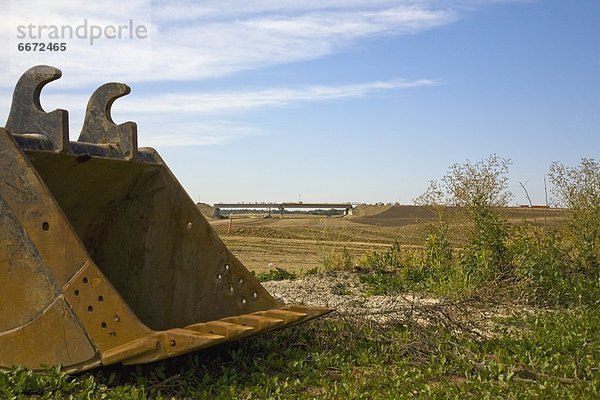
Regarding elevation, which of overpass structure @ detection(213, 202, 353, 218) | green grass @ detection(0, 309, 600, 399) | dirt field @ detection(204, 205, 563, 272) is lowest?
green grass @ detection(0, 309, 600, 399)

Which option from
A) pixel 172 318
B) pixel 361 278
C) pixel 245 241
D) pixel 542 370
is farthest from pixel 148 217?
pixel 245 241

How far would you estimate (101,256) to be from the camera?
551 centimetres

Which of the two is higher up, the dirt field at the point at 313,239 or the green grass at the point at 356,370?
the dirt field at the point at 313,239

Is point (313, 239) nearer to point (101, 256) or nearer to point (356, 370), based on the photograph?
point (101, 256)

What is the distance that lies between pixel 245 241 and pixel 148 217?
48.5 ft

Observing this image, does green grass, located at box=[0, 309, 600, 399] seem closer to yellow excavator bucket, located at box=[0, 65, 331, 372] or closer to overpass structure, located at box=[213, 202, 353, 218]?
yellow excavator bucket, located at box=[0, 65, 331, 372]

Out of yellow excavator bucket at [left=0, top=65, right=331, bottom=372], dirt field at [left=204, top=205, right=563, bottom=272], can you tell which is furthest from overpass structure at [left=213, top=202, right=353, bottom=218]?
yellow excavator bucket at [left=0, top=65, right=331, bottom=372]

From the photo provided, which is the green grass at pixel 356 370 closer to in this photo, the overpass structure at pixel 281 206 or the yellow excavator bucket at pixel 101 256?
the yellow excavator bucket at pixel 101 256

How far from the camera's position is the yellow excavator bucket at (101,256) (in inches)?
159

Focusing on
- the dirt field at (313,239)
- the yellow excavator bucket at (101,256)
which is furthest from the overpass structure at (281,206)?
the yellow excavator bucket at (101,256)

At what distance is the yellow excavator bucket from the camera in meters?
4.04

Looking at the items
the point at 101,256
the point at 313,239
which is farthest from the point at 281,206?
the point at 101,256

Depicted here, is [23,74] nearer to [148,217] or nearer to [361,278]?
[148,217]

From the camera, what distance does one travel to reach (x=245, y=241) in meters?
20.2
